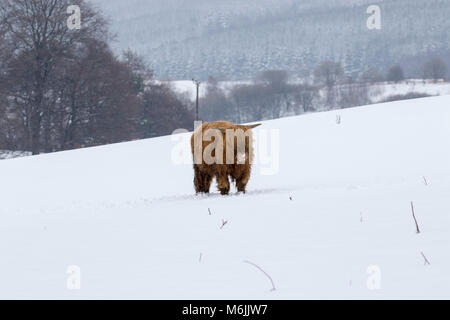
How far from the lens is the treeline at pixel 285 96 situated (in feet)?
359

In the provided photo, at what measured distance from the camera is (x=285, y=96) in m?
117

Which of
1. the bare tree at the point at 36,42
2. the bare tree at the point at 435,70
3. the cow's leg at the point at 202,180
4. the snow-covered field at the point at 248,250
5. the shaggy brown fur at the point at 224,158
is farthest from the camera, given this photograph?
the bare tree at the point at 435,70

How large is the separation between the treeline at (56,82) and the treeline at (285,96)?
2337 inches

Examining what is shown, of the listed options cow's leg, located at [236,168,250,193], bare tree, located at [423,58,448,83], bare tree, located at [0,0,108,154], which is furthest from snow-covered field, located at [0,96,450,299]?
bare tree, located at [423,58,448,83]

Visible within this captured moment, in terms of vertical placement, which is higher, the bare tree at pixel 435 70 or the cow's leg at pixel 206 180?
the bare tree at pixel 435 70

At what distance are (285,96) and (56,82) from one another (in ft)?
253

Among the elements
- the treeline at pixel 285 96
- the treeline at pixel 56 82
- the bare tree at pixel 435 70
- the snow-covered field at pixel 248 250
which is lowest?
the snow-covered field at pixel 248 250

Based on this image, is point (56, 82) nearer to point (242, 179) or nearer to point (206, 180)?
point (206, 180)

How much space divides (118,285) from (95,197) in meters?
13.0

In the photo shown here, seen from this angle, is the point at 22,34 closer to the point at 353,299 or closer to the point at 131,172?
the point at 131,172

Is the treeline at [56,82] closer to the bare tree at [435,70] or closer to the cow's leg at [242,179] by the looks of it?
the cow's leg at [242,179]

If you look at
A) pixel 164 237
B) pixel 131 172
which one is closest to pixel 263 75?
pixel 131 172

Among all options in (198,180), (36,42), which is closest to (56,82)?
(36,42)

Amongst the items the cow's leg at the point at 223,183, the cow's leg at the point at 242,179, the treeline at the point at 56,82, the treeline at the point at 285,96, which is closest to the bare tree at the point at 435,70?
the treeline at the point at 285,96
